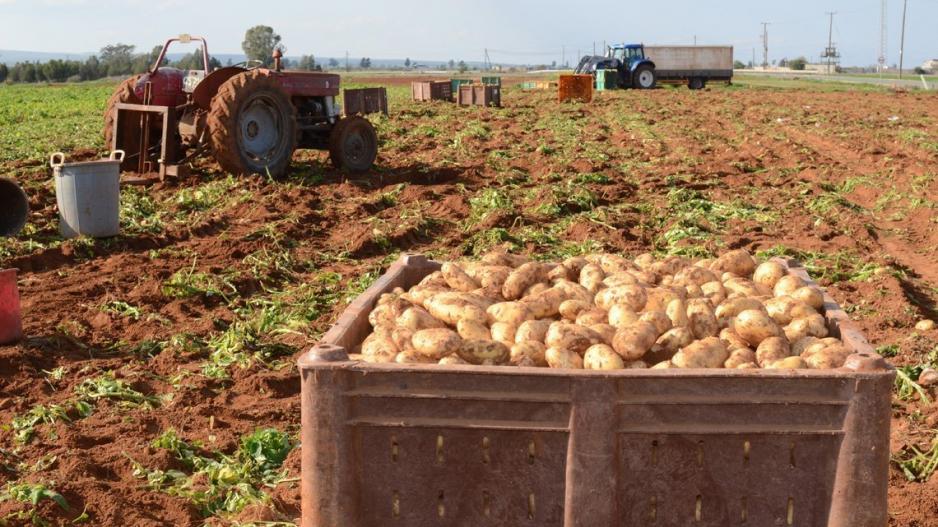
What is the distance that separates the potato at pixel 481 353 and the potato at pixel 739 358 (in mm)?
695

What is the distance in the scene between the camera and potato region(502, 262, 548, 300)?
12.8 ft

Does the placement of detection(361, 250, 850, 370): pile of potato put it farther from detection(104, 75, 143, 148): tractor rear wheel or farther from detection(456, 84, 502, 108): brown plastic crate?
detection(456, 84, 502, 108): brown plastic crate

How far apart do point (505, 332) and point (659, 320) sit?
1.72 ft

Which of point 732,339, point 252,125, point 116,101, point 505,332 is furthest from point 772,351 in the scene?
point 116,101

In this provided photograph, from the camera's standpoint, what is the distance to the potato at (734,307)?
3.57 meters

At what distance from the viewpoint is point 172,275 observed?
28.0 feet

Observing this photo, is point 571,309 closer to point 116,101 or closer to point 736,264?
point 736,264

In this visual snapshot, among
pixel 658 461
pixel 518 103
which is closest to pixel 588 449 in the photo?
pixel 658 461

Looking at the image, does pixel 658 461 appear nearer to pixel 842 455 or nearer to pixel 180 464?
pixel 842 455

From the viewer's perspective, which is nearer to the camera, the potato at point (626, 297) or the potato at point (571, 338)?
the potato at point (571, 338)

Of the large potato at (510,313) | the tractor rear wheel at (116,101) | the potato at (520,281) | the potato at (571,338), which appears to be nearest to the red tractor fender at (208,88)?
the tractor rear wheel at (116,101)

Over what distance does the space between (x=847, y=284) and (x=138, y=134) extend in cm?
927

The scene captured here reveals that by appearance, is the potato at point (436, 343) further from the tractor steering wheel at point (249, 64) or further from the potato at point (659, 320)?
the tractor steering wheel at point (249, 64)

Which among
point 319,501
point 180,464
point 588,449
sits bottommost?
point 180,464
